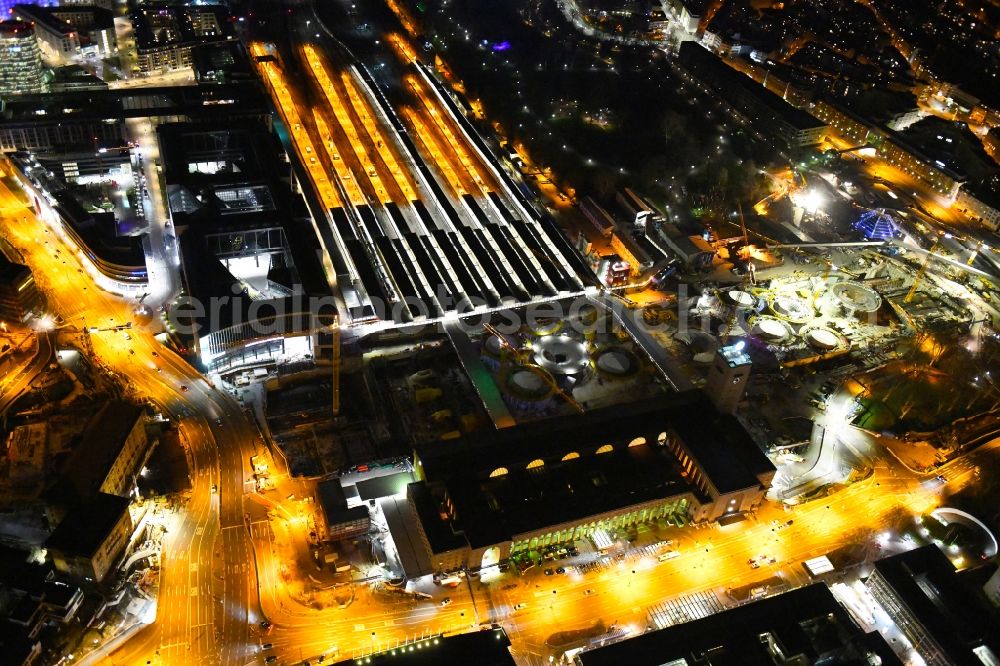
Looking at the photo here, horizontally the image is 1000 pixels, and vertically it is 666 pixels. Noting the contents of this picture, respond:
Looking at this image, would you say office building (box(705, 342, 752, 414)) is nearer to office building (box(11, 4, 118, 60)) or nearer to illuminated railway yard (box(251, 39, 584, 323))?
illuminated railway yard (box(251, 39, 584, 323))

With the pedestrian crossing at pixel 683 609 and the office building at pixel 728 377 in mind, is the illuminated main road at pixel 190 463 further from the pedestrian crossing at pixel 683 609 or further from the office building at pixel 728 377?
the office building at pixel 728 377

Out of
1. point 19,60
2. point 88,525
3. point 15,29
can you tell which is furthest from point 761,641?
point 15,29

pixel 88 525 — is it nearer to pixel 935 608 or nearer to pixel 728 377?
pixel 728 377

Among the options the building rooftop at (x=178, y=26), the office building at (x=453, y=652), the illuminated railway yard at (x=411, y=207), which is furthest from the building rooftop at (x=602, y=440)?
the building rooftop at (x=178, y=26)

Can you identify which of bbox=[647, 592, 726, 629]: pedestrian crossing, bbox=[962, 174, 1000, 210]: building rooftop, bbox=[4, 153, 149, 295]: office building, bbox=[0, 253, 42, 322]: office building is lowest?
bbox=[647, 592, 726, 629]: pedestrian crossing

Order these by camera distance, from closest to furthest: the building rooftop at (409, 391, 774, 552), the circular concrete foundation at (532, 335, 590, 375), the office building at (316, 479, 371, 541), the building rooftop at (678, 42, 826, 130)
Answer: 1. the office building at (316, 479, 371, 541)
2. the building rooftop at (409, 391, 774, 552)
3. the circular concrete foundation at (532, 335, 590, 375)
4. the building rooftop at (678, 42, 826, 130)

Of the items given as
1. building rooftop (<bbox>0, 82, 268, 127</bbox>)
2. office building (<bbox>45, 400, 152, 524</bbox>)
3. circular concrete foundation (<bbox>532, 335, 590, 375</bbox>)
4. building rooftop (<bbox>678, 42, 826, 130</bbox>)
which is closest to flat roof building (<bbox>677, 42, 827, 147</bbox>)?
building rooftop (<bbox>678, 42, 826, 130</bbox>)
